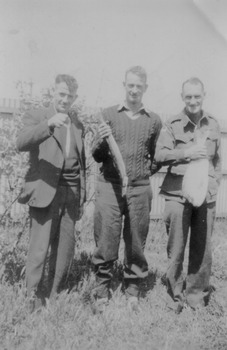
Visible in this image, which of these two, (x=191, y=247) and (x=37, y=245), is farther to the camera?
(x=191, y=247)

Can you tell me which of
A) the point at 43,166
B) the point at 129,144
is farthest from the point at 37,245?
the point at 129,144

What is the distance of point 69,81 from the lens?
143 inches

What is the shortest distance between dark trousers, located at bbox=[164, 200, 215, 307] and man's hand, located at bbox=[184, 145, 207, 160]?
47 centimetres

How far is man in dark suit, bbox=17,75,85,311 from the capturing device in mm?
3656

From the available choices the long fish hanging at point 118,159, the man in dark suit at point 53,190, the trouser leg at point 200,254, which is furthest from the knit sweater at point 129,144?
the trouser leg at point 200,254

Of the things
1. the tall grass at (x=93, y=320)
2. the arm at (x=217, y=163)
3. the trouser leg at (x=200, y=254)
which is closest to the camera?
the tall grass at (x=93, y=320)

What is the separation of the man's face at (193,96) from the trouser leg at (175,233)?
0.89 metres

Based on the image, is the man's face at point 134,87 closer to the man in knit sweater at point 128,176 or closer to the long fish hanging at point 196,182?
the man in knit sweater at point 128,176

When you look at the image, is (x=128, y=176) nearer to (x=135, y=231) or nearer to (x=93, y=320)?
(x=135, y=231)

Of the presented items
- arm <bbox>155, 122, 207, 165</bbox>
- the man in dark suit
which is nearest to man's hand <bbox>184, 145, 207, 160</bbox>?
arm <bbox>155, 122, 207, 165</bbox>

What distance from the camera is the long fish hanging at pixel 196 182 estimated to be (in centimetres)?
380

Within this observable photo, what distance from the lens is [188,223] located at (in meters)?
4.04

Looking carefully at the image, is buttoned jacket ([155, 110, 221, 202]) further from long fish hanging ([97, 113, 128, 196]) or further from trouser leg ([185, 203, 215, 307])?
long fish hanging ([97, 113, 128, 196])

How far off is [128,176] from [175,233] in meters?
0.68
